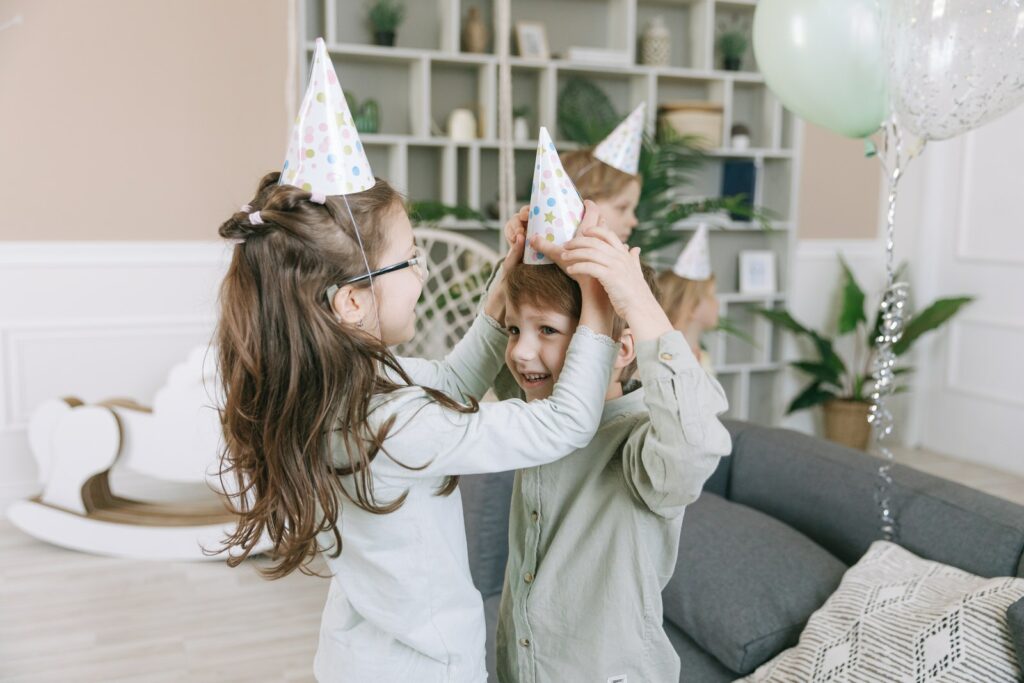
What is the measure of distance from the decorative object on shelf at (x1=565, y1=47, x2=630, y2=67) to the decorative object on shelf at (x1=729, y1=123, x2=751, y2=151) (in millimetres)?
689

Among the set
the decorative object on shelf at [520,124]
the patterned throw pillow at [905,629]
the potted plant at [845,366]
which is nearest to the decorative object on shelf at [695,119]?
the decorative object on shelf at [520,124]

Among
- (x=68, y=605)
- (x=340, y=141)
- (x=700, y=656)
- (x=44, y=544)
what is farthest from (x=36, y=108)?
(x=700, y=656)

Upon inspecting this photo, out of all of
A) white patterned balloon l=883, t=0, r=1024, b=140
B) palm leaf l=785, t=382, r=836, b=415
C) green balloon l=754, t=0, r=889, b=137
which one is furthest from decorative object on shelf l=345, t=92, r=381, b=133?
palm leaf l=785, t=382, r=836, b=415

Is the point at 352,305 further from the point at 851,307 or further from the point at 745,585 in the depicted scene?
the point at 851,307

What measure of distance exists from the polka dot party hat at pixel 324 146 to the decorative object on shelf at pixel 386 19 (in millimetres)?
2824

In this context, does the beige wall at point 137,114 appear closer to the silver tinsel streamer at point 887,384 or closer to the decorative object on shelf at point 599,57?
the decorative object on shelf at point 599,57

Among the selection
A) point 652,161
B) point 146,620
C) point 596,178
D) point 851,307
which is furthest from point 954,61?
point 851,307

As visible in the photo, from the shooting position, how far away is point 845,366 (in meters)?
4.43

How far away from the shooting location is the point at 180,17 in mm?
3463

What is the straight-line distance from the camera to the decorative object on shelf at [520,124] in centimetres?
396

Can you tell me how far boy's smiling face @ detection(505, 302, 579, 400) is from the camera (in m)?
1.06

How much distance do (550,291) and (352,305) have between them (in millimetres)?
231

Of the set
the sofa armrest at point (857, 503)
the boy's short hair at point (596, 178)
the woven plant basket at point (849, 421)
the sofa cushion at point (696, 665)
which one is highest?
the boy's short hair at point (596, 178)

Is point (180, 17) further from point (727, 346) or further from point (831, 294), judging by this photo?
point (831, 294)
